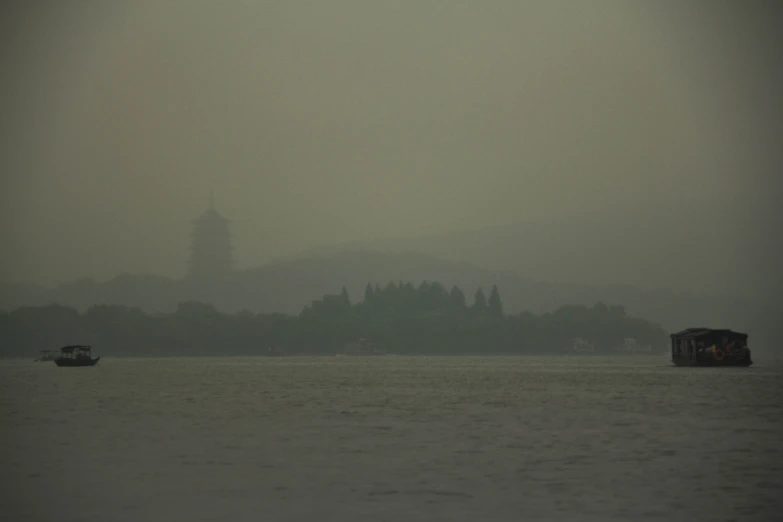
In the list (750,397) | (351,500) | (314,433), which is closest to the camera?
(351,500)

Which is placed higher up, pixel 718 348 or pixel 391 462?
pixel 718 348

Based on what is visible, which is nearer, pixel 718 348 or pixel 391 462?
pixel 391 462

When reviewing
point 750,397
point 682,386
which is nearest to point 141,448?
point 750,397

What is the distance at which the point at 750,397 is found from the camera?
78.4 metres

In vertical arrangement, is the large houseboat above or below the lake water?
above

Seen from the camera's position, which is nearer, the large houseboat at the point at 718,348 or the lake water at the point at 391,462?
the lake water at the point at 391,462

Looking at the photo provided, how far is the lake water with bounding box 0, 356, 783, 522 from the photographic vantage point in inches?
1109

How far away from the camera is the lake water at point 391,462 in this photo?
92.4 ft

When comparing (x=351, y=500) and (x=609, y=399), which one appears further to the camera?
(x=609, y=399)

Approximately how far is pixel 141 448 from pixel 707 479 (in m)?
24.3

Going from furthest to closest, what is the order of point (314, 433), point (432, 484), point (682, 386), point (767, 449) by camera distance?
1. point (682, 386)
2. point (314, 433)
3. point (767, 449)
4. point (432, 484)

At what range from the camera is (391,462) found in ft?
123

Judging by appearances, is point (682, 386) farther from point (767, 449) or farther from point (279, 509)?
point (279, 509)

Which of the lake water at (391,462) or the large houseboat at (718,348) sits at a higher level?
the large houseboat at (718,348)
